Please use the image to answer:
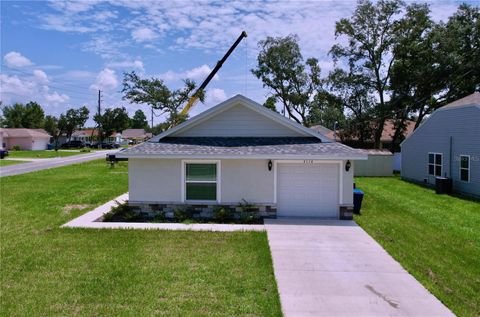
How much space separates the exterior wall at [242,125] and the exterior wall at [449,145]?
9.49 meters

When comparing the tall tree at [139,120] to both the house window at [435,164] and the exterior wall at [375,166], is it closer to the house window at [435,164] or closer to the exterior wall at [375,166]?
the exterior wall at [375,166]

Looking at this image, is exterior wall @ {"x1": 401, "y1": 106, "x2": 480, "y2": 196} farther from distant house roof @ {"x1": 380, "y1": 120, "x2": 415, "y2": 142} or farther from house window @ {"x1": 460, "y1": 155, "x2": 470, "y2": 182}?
distant house roof @ {"x1": 380, "y1": 120, "x2": 415, "y2": 142}

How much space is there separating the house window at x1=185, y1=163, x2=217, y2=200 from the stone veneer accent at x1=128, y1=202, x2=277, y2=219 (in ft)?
1.16

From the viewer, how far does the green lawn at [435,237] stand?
22.0 feet

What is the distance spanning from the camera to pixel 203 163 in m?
12.5

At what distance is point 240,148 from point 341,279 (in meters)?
6.60

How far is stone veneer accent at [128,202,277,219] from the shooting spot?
483 inches

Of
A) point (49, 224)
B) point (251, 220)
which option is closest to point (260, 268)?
point (251, 220)

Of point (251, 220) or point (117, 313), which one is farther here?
point (251, 220)

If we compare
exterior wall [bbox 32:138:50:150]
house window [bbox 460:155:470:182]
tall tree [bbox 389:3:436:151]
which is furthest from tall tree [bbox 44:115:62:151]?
house window [bbox 460:155:470:182]

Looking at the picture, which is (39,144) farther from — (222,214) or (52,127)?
(222,214)

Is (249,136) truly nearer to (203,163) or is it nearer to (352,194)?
(203,163)

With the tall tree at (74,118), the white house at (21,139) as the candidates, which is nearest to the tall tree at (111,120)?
the tall tree at (74,118)

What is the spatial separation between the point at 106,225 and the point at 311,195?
22.0 ft
